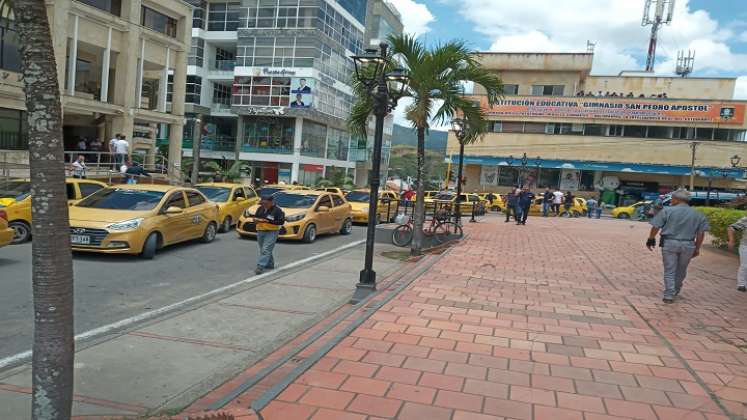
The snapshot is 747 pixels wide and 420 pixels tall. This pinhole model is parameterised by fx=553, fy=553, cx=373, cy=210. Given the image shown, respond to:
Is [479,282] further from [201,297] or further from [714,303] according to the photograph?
[201,297]

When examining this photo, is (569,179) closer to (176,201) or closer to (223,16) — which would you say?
(223,16)

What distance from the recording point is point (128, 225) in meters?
9.92

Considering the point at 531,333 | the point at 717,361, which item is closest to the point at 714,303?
the point at 717,361

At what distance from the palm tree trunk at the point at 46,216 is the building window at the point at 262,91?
137ft

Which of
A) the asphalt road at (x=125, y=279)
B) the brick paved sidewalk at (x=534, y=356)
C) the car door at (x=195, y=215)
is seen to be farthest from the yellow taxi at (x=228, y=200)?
the brick paved sidewalk at (x=534, y=356)

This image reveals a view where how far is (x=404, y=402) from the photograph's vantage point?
154 inches

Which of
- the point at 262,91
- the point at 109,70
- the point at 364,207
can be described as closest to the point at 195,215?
the point at 364,207

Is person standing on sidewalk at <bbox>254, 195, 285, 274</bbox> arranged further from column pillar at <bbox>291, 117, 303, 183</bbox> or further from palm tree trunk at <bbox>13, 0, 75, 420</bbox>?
column pillar at <bbox>291, 117, 303, 183</bbox>

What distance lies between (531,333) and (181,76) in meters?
30.6

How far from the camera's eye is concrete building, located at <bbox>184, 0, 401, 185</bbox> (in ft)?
140

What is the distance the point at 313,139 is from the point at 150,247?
3654 cm

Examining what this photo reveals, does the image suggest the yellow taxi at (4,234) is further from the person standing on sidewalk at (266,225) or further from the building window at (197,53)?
the building window at (197,53)

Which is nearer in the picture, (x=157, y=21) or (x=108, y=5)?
(x=108, y=5)

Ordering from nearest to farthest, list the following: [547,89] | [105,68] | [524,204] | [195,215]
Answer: [195,215]
[524,204]
[105,68]
[547,89]
